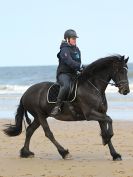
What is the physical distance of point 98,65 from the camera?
35.0ft

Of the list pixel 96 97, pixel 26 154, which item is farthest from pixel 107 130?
pixel 26 154

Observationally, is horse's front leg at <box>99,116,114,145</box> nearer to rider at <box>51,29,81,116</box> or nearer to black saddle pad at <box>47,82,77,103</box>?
black saddle pad at <box>47,82,77,103</box>

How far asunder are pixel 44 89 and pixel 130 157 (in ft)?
7.36

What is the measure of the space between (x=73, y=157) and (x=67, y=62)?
188 cm

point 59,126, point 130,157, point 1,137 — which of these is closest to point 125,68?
point 130,157

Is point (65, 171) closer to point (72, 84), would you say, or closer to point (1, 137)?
point (72, 84)

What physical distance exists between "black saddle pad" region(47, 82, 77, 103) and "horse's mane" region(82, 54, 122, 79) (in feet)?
1.01

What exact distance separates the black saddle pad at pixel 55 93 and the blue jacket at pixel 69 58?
318mm

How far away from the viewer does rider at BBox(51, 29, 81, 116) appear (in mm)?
10703

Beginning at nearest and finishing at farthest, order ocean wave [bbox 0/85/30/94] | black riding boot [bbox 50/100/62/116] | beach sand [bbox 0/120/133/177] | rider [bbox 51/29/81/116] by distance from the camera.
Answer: beach sand [bbox 0/120/133/177]
rider [bbox 51/29/81/116]
black riding boot [bbox 50/100/62/116]
ocean wave [bbox 0/85/30/94]

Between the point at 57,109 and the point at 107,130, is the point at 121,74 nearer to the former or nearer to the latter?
the point at 107,130

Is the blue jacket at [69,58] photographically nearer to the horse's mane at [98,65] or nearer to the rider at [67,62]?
the rider at [67,62]

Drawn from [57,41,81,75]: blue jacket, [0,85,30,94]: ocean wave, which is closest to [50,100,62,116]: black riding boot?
[57,41,81,75]: blue jacket

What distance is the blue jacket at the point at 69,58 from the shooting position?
35.0 ft
